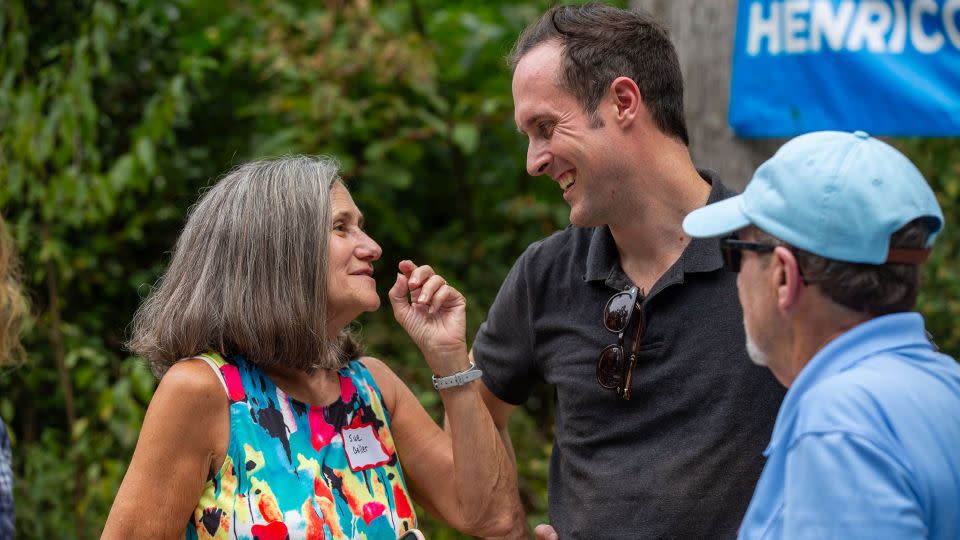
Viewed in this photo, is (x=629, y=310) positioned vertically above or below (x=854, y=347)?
below

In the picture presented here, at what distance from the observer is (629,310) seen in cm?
242

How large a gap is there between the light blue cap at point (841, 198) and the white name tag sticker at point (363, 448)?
1.23 m

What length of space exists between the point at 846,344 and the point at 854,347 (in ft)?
0.04

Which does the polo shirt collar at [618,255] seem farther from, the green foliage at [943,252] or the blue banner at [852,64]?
the green foliage at [943,252]

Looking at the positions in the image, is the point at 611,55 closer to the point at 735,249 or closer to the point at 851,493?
the point at 735,249

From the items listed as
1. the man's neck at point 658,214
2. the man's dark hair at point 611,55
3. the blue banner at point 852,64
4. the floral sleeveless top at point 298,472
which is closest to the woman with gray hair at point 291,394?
the floral sleeveless top at point 298,472

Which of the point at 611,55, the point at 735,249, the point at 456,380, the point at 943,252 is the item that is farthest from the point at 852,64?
the point at 943,252

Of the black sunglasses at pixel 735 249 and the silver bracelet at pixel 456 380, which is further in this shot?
the silver bracelet at pixel 456 380

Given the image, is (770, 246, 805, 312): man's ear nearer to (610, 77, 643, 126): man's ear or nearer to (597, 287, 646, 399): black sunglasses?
(597, 287, 646, 399): black sunglasses

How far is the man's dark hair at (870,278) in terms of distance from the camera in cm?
165

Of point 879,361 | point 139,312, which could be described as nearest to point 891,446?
point 879,361

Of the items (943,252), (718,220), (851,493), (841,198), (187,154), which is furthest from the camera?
(943,252)

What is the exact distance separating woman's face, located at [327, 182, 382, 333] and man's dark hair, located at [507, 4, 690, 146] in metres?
0.56

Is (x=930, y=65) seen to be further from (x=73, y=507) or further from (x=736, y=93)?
(x=73, y=507)
